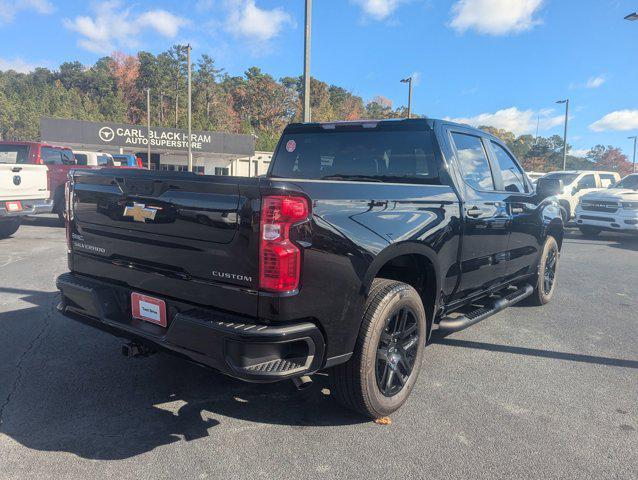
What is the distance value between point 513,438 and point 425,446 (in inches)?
22.5

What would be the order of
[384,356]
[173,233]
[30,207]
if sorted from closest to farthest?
[173,233], [384,356], [30,207]

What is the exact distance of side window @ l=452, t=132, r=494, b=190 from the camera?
4.01 meters

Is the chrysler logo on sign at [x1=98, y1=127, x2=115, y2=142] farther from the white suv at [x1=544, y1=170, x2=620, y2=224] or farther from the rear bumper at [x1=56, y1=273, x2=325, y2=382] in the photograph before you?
the rear bumper at [x1=56, y1=273, x2=325, y2=382]

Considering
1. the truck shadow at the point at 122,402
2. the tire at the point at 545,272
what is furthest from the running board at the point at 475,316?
the truck shadow at the point at 122,402

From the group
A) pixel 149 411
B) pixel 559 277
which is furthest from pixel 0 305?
pixel 559 277

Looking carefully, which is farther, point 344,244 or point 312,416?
point 312,416

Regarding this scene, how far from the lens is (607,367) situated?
13.4ft

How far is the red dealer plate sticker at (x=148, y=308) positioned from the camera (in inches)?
109

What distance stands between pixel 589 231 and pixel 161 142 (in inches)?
1242

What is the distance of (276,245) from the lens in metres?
2.35

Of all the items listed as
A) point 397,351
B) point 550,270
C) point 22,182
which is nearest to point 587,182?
point 550,270

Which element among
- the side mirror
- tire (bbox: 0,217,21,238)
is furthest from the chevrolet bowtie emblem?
tire (bbox: 0,217,21,238)

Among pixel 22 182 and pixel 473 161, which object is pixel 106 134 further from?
pixel 473 161

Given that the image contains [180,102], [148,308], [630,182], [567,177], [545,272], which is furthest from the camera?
[180,102]
